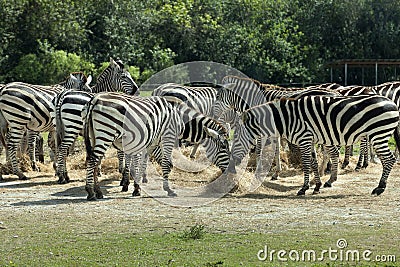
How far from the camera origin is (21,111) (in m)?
14.1

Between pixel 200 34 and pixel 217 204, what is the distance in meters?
28.8

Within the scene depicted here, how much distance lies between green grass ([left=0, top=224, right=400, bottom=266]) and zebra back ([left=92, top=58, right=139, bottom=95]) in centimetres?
698

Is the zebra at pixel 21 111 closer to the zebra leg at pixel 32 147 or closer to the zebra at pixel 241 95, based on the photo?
the zebra leg at pixel 32 147

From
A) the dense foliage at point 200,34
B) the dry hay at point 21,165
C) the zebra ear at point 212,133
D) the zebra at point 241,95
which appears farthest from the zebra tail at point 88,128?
the dense foliage at point 200,34

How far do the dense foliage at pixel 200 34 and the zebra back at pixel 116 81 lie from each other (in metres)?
16.9

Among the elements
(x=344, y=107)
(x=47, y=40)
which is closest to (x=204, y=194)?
(x=344, y=107)

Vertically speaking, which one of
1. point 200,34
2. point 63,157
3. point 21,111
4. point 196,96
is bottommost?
point 63,157

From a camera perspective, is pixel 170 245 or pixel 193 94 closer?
pixel 170 245

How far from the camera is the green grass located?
24.7ft

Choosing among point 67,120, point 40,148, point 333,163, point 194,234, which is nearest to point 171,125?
point 67,120

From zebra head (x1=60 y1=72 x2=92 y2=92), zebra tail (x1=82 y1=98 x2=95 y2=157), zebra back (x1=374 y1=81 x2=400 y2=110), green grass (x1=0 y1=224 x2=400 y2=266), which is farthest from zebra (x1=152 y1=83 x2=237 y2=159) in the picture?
green grass (x1=0 y1=224 x2=400 y2=266)

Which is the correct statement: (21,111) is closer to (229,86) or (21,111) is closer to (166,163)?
(166,163)

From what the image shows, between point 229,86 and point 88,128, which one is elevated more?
point 229,86

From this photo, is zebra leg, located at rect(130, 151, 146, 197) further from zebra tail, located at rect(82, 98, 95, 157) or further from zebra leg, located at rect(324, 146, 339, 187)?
zebra leg, located at rect(324, 146, 339, 187)
